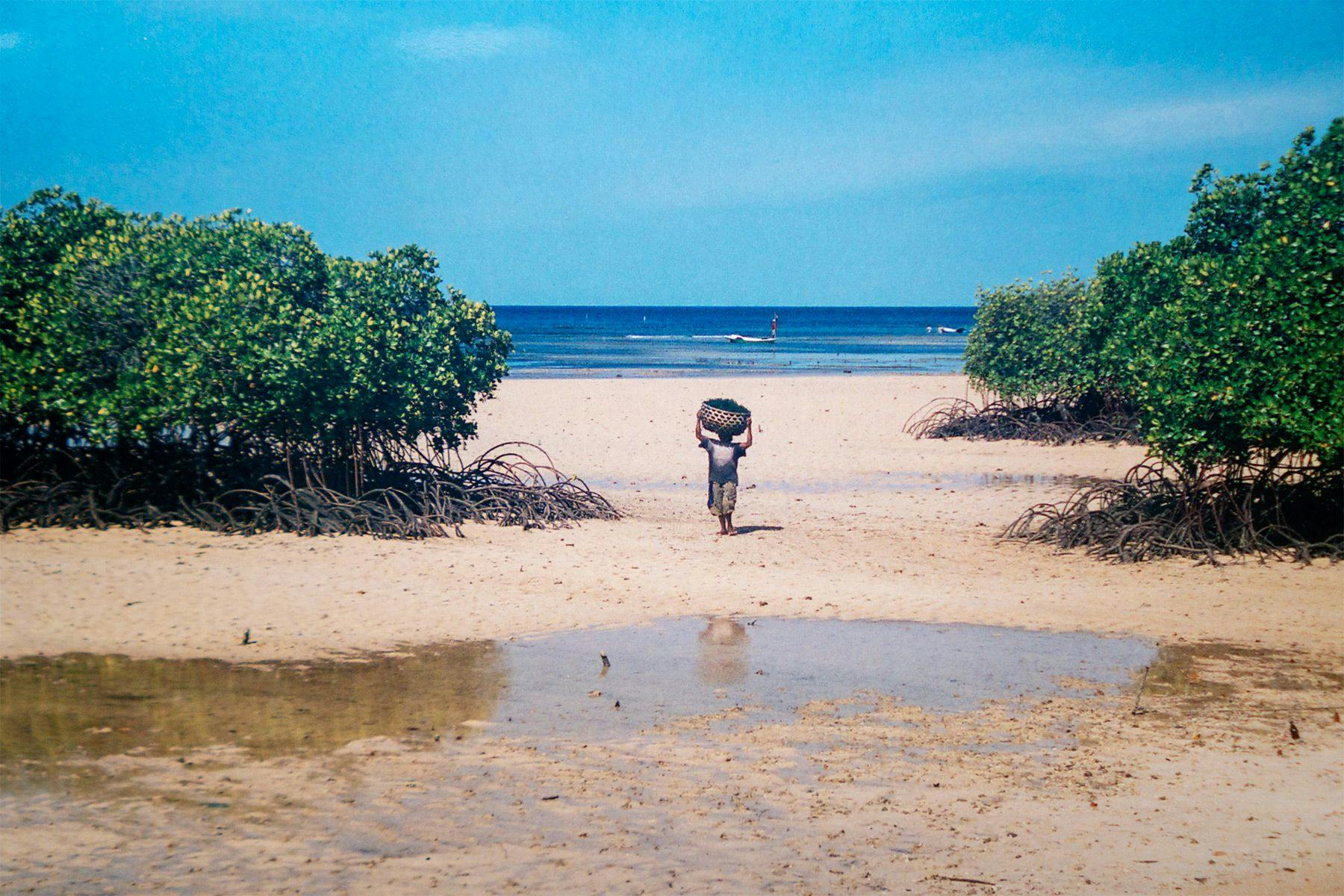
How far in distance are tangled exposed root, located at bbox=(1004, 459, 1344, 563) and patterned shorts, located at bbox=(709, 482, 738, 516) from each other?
4676mm

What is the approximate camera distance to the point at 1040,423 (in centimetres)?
2452

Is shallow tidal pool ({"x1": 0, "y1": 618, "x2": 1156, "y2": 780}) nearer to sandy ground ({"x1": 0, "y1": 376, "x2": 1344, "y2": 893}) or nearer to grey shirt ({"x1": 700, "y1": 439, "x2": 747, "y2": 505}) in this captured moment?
sandy ground ({"x1": 0, "y1": 376, "x2": 1344, "y2": 893})

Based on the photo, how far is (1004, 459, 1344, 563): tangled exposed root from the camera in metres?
12.7

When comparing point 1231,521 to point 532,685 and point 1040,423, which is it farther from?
point 1040,423

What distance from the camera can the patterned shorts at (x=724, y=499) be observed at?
1447cm

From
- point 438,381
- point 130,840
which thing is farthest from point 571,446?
point 130,840

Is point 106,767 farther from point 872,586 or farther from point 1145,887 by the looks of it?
point 872,586

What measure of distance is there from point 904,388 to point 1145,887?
107 feet

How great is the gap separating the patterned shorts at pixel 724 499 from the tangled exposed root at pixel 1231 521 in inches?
184

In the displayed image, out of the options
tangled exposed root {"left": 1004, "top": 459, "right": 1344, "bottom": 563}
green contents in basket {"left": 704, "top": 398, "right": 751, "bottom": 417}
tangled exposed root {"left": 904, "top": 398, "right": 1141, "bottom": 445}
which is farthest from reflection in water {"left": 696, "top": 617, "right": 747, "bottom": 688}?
tangled exposed root {"left": 904, "top": 398, "right": 1141, "bottom": 445}

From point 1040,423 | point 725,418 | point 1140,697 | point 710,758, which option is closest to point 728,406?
point 725,418

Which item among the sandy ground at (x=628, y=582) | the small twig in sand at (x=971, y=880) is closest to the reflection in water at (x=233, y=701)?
the sandy ground at (x=628, y=582)

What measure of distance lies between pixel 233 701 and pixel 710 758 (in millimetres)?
3954

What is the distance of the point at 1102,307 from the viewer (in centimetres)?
2127
